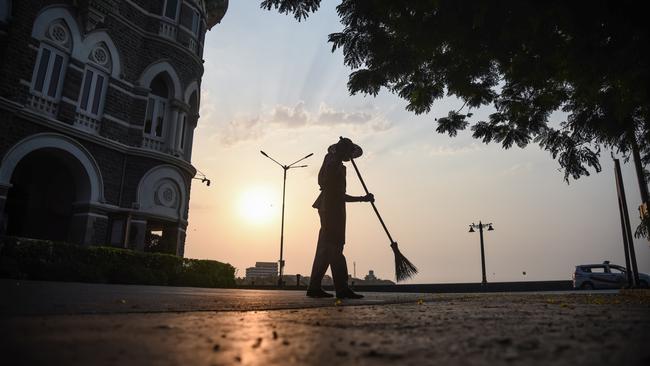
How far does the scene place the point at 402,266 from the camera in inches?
252

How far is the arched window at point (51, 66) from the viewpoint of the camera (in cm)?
1373

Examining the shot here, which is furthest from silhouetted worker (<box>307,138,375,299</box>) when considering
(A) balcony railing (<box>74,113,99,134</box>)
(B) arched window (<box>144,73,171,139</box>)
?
(B) arched window (<box>144,73,171,139</box>)

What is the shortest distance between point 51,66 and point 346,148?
513 inches

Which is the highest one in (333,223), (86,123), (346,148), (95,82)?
(95,82)

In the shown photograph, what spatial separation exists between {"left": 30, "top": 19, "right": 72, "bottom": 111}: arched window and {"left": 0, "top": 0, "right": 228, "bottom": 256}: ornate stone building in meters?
0.03

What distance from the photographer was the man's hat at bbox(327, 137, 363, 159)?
5430 mm

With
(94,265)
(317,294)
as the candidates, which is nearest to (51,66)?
(94,265)

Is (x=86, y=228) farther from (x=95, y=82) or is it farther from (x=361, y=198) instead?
(x=361, y=198)

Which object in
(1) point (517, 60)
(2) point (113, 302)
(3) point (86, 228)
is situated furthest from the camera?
(3) point (86, 228)

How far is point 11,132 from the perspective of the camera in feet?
41.6

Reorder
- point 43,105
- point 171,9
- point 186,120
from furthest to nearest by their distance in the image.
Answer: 1. point 186,120
2. point 171,9
3. point 43,105

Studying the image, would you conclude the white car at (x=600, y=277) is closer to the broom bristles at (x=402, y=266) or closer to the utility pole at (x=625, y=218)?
the utility pole at (x=625, y=218)

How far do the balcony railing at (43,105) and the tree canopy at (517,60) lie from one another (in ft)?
42.0

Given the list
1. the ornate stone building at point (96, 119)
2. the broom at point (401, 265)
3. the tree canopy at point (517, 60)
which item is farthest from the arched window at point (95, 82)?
the tree canopy at point (517, 60)
